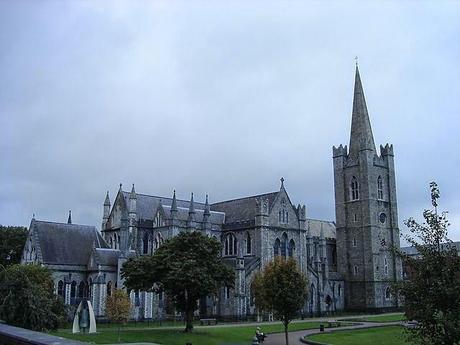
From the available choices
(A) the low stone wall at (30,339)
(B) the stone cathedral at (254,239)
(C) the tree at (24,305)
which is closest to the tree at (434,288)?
(A) the low stone wall at (30,339)

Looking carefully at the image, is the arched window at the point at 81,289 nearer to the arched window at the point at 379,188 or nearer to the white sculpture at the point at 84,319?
the white sculpture at the point at 84,319

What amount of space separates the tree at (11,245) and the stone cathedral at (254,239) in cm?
1044

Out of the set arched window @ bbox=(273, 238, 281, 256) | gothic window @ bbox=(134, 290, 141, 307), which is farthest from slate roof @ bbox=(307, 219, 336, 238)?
gothic window @ bbox=(134, 290, 141, 307)

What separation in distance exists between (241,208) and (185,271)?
1370 inches

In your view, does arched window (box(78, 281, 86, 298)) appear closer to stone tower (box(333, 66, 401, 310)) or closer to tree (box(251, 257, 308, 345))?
tree (box(251, 257, 308, 345))

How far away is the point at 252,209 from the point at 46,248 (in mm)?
28982

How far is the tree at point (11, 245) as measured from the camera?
75562 millimetres

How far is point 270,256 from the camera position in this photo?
73250 mm

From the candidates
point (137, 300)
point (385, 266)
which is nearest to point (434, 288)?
point (137, 300)

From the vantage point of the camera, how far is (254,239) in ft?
241

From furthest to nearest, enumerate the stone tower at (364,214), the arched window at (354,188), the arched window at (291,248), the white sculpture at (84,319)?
the arched window at (354,188) < the stone tower at (364,214) < the arched window at (291,248) < the white sculpture at (84,319)

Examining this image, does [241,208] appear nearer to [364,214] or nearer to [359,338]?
[364,214]

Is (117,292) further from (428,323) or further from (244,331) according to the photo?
(428,323)

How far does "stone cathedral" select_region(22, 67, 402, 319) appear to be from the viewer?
66000 millimetres
